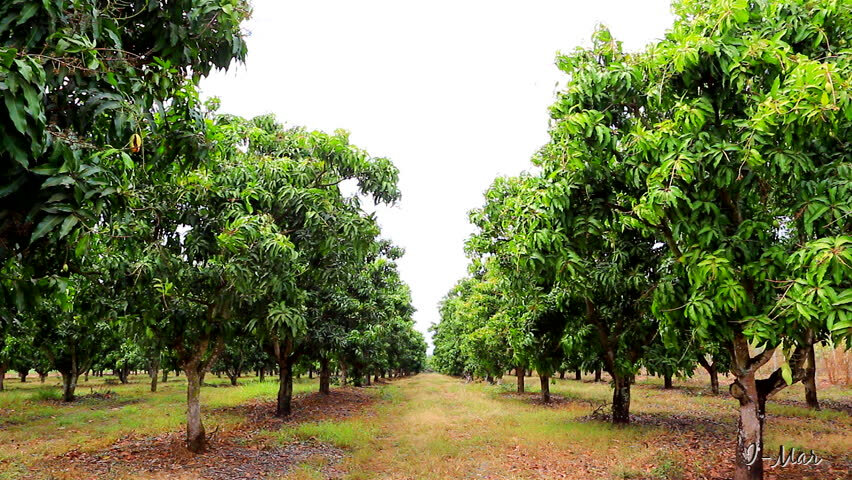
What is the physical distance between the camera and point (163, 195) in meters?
9.53

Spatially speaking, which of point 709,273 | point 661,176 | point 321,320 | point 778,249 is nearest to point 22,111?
point 661,176

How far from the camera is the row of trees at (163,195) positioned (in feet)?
11.5

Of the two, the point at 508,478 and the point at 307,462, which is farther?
the point at 307,462

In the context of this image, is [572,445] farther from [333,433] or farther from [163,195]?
[163,195]

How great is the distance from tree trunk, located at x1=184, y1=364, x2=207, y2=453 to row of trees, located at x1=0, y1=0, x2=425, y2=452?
0.16 ft

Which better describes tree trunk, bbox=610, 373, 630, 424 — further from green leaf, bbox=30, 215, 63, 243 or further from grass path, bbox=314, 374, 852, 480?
green leaf, bbox=30, 215, 63, 243

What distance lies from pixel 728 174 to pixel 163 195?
33.9 feet

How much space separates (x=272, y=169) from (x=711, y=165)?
8909 millimetres

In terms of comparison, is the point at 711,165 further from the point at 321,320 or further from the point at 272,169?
the point at 321,320

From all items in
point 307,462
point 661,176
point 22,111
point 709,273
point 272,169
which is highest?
point 272,169

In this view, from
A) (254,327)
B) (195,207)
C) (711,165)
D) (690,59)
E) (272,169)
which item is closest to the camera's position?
(690,59)

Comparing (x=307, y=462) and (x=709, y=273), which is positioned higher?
(x=709, y=273)

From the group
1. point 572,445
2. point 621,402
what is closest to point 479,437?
point 572,445

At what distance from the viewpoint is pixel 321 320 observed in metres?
21.1
